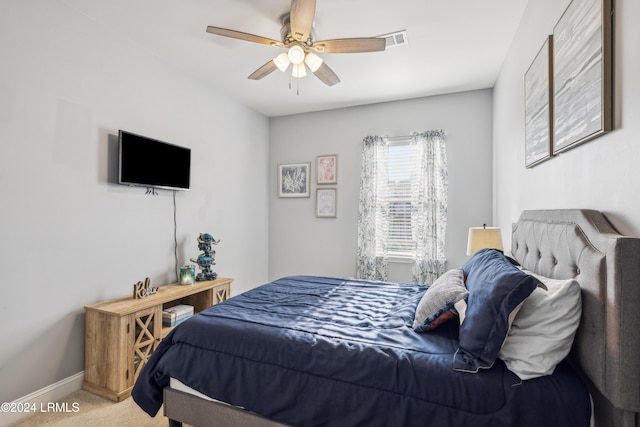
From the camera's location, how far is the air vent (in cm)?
254

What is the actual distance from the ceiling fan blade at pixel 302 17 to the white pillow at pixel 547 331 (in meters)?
1.95

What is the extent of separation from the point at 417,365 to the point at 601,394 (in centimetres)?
63

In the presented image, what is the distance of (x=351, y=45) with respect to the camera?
2201mm

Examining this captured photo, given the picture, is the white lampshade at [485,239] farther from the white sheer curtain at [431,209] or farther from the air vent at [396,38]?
the air vent at [396,38]

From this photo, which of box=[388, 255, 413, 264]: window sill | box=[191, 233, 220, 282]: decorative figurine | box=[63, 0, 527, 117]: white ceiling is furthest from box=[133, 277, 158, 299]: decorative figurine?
box=[388, 255, 413, 264]: window sill

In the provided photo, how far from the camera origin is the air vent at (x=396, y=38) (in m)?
2.54

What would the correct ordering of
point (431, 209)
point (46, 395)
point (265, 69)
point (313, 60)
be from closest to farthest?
point (46, 395) < point (313, 60) < point (265, 69) < point (431, 209)

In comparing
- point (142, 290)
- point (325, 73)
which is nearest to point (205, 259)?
point (142, 290)

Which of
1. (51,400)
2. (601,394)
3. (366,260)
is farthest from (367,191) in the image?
(51,400)

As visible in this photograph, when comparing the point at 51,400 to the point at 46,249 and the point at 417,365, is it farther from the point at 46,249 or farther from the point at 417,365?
the point at 417,365

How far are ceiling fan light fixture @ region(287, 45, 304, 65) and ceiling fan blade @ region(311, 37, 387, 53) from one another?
0.33ft

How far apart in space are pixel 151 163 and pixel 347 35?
2052 millimetres

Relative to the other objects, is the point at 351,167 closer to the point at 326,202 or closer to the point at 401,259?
the point at 326,202

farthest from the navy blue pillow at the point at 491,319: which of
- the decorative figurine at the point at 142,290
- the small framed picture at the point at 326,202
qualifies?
the small framed picture at the point at 326,202
